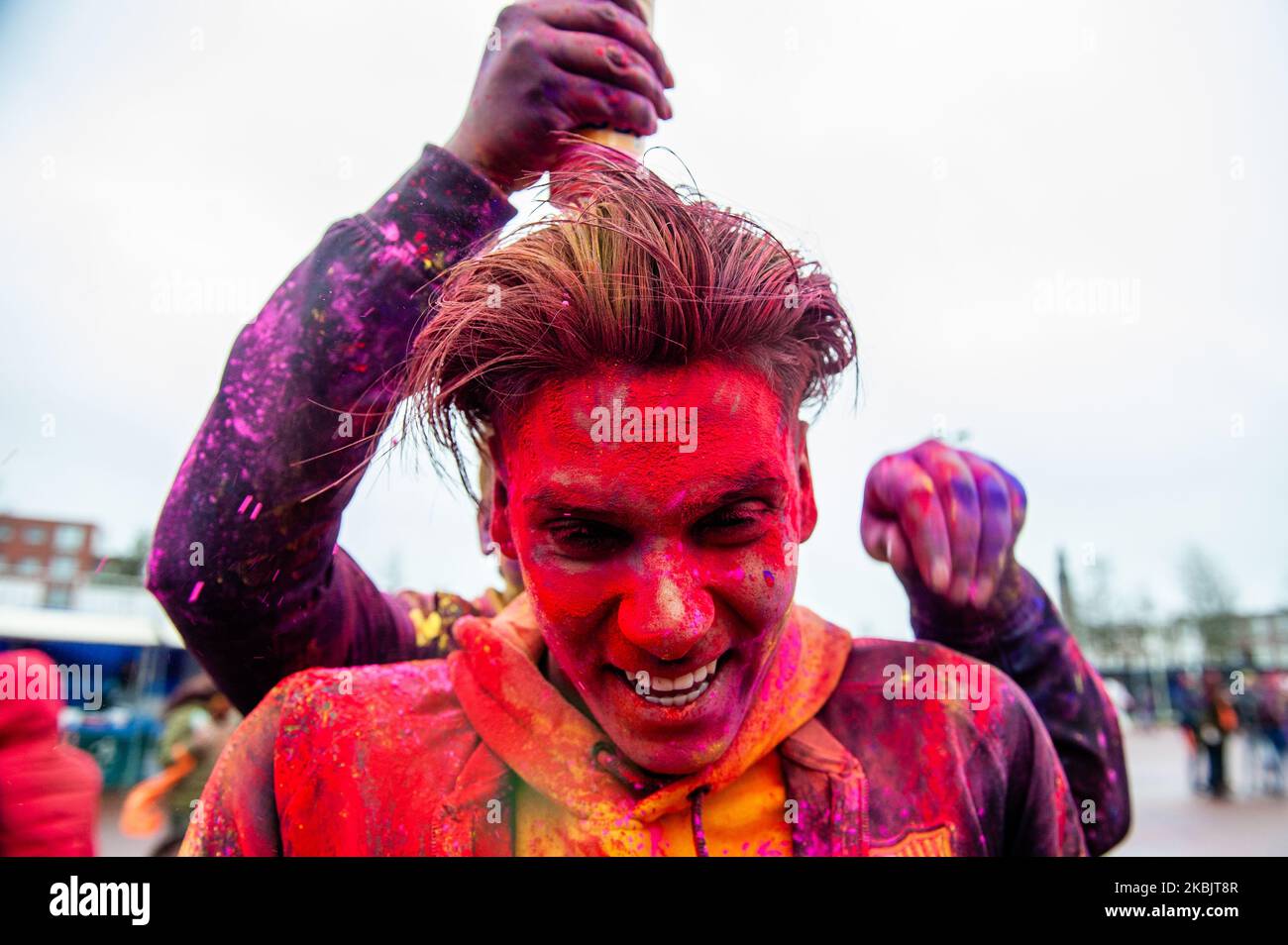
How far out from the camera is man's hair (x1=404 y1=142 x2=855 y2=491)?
1385 mm

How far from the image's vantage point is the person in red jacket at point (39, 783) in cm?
167

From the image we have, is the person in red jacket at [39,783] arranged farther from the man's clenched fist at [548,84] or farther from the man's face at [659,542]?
the man's clenched fist at [548,84]

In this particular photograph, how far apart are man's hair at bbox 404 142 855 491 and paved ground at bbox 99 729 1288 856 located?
9.98 ft

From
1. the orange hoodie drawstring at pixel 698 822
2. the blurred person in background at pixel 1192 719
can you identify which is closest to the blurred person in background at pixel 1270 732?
the blurred person in background at pixel 1192 719

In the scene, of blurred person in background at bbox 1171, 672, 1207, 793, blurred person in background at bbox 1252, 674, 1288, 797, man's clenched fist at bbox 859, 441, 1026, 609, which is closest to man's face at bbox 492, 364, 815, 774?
man's clenched fist at bbox 859, 441, 1026, 609

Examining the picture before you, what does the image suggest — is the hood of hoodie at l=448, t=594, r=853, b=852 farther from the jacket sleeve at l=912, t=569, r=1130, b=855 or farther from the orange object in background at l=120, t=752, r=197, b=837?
the orange object in background at l=120, t=752, r=197, b=837

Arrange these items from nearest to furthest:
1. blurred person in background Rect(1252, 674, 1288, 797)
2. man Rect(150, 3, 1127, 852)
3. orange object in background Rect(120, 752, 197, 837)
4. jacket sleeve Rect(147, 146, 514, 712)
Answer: man Rect(150, 3, 1127, 852)
jacket sleeve Rect(147, 146, 514, 712)
orange object in background Rect(120, 752, 197, 837)
blurred person in background Rect(1252, 674, 1288, 797)

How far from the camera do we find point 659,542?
53.4 inches

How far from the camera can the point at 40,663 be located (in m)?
Result: 1.77

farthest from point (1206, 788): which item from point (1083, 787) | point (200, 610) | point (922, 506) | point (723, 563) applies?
point (200, 610)

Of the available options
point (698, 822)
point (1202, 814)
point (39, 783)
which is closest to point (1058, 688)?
point (698, 822)

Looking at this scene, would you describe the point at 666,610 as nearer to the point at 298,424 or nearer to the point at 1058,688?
the point at 298,424

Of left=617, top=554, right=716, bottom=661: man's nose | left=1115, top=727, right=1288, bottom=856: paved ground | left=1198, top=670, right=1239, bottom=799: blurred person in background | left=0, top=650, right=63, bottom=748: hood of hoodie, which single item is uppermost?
left=617, top=554, right=716, bottom=661: man's nose

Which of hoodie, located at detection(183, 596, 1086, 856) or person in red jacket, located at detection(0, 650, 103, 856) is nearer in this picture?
hoodie, located at detection(183, 596, 1086, 856)
